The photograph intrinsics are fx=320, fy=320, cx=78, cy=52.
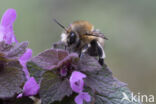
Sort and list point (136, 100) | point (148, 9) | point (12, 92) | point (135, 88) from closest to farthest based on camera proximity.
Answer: point (12, 92), point (136, 100), point (135, 88), point (148, 9)

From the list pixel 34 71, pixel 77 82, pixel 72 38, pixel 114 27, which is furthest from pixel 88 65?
pixel 114 27

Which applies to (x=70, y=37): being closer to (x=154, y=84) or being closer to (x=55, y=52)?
(x=55, y=52)

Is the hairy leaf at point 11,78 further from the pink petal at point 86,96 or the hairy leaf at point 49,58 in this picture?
A: the pink petal at point 86,96

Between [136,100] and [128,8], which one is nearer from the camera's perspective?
[136,100]

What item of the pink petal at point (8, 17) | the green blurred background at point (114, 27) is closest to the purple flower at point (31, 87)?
the pink petal at point (8, 17)

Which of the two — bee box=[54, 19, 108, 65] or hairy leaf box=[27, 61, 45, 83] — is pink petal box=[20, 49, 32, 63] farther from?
bee box=[54, 19, 108, 65]

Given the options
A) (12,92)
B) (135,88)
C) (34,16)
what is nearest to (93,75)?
(12,92)
